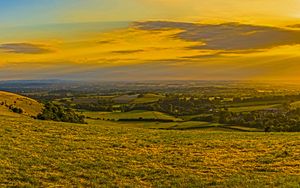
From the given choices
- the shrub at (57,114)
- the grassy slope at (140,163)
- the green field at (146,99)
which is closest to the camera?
the grassy slope at (140,163)

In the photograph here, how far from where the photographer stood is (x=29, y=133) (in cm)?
2762

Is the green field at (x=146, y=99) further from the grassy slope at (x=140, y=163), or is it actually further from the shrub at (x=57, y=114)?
the grassy slope at (x=140, y=163)

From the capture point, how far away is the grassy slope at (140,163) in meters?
15.6

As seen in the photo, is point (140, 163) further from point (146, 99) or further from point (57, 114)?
point (146, 99)

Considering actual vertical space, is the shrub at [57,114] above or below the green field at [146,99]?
above

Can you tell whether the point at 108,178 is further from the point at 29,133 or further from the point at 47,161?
the point at 29,133

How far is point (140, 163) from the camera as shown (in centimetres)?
1905

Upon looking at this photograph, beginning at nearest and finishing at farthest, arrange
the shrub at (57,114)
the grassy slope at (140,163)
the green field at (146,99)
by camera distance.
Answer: the grassy slope at (140,163) < the shrub at (57,114) < the green field at (146,99)

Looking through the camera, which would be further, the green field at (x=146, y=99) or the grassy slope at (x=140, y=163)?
the green field at (x=146, y=99)

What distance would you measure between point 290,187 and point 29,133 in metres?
19.0

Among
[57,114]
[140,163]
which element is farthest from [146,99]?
[140,163]

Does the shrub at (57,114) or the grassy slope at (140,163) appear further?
the shrub at (57,114)

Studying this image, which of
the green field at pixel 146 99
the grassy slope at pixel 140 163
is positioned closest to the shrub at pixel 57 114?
the grassy slope at pixel 140 163

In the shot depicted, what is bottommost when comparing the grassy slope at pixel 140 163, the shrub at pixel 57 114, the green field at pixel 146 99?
the green field at pixel 146 99
